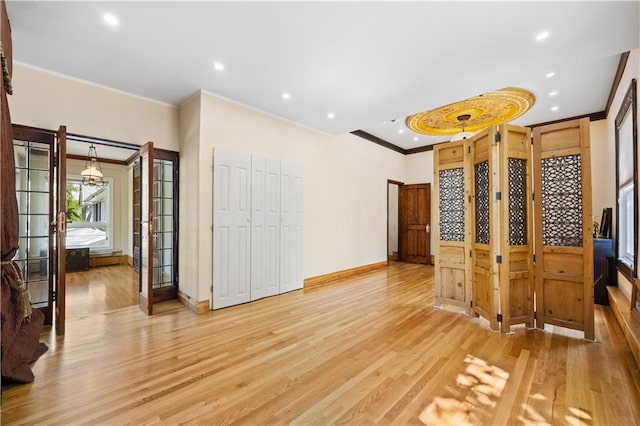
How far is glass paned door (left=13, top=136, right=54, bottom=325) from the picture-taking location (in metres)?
3.25

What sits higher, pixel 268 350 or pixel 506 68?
pixel 506 68

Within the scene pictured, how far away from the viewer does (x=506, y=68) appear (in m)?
3.09

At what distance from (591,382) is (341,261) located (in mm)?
4084

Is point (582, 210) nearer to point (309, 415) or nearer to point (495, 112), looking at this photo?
point (495, 112)

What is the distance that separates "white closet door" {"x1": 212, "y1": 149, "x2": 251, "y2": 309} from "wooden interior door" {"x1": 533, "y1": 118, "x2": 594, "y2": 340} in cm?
369

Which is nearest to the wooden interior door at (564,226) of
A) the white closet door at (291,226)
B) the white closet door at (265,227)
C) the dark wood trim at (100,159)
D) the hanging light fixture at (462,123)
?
the hanging light fixture at (462,123)

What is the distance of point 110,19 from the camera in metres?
2.36

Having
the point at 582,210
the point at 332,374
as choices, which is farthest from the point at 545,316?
the point at 332,374

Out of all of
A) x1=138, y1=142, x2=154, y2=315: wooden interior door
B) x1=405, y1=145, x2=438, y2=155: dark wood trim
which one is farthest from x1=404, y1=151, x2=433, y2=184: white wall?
x1=138, y1=142, x2=154, y2=315: wooden interior door

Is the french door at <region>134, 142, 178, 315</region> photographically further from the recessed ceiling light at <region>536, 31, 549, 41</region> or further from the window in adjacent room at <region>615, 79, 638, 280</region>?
the window in adjacent room at <region>615, 79, 638, 280</region>

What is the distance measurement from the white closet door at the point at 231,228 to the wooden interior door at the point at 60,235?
1553mm

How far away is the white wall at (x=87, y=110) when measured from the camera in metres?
3.11

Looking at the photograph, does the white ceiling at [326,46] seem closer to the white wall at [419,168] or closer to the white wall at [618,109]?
the white wall at [618,109]

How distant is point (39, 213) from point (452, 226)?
5.21m
